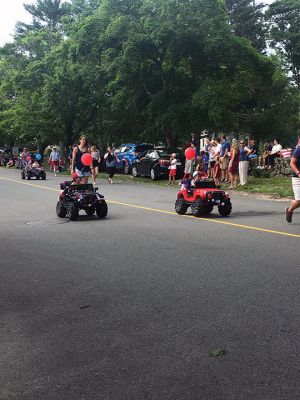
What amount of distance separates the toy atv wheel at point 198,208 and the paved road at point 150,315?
210 cm

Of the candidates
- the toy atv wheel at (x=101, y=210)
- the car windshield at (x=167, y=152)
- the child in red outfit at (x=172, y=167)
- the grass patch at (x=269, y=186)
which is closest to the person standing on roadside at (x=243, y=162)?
the grass patch at (x=269, y=186)

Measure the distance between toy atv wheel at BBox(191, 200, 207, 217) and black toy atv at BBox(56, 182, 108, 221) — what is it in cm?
211

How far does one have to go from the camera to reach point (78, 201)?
12.2 metres

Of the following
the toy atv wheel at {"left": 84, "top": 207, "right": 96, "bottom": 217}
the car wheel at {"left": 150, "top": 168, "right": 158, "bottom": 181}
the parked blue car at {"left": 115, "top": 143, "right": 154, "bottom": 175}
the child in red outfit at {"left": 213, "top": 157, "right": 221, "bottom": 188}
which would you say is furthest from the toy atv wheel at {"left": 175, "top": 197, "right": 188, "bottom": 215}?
the parked blue car at {"left": 115, "top": 143, "right": 154, "bottom": 175}

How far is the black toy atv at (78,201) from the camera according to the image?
12188mm

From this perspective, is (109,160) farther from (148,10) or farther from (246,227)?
(246,227)

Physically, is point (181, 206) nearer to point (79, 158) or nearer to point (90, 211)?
point (90, 211)

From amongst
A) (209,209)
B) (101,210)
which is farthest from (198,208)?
(101,210)

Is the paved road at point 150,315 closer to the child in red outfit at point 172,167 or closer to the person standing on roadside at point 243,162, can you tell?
the person standing on roadside at point 243,162

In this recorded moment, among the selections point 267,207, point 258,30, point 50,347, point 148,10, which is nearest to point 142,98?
point 148,10

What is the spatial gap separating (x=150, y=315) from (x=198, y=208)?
741cm

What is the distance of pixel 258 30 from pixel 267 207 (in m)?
50.2

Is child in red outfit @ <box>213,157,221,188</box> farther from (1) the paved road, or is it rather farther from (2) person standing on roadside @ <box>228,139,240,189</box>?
(1) the paved road

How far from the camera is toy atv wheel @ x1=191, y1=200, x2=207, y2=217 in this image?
40.4 feet
